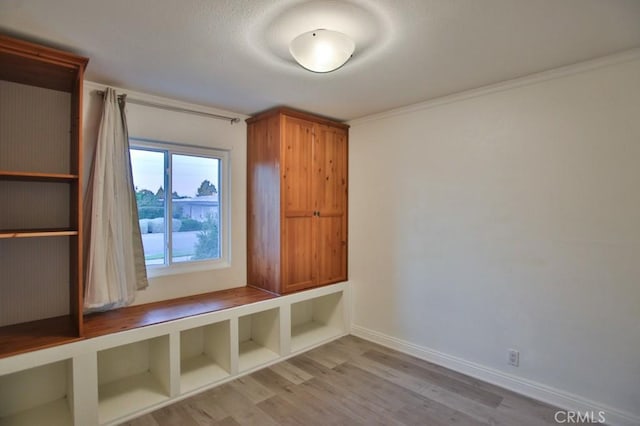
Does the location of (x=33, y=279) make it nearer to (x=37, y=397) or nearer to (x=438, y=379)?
(x=37, y=397)

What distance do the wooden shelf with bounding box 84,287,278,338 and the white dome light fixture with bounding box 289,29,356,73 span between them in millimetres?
2037

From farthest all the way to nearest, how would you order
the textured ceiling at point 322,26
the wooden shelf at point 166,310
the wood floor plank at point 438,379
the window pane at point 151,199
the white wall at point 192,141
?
the window pane at point 151,199
the white wall at point 192,141
the wood floor plank at point 438,379
the wooden shelf at point 166,310
the textured ceiling at point 322,26

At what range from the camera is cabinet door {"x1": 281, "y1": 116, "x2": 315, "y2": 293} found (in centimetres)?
A: 325

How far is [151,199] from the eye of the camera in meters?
3.00

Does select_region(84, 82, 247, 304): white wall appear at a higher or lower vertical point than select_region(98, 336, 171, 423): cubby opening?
higher

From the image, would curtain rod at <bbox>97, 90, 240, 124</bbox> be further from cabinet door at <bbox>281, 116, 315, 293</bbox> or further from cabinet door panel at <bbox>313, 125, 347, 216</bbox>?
cabinet door panel at <bbox>313, 125, 347, 216</bbox>

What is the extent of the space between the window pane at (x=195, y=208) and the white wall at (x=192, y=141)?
0.53 feet

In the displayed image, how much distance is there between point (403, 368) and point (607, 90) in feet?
8.55

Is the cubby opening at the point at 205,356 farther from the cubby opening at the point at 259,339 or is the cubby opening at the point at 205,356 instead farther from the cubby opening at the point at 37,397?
the cubby opening at the point at 37,397

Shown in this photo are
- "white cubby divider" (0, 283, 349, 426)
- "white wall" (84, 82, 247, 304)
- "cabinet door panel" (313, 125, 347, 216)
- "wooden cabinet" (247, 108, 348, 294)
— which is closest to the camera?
"white cubby divider" (0, 283, 349, 426)

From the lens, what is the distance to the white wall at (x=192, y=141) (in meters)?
2.65

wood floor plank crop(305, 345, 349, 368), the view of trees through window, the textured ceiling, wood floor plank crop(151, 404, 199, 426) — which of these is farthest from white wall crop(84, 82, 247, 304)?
wood floor plank crop(305, 345, 349, 368)

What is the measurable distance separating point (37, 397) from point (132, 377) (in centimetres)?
60

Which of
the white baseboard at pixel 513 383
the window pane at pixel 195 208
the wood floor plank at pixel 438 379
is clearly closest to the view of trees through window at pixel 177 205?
the window pane at pixel 195 208
